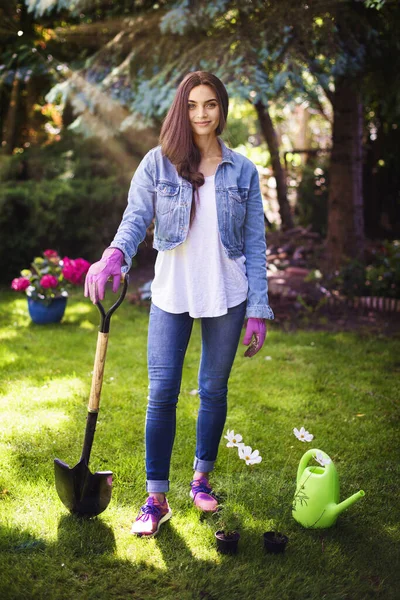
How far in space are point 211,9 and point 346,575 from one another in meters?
4.24

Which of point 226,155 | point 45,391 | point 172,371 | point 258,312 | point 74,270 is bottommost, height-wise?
point 45,391

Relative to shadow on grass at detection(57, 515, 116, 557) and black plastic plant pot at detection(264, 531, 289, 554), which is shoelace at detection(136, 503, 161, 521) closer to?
shadow on grass at detection(57, 515, 116, 557)

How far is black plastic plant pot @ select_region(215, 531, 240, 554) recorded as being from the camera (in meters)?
2.45

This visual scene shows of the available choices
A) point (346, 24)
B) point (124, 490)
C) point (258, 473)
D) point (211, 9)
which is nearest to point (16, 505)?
point (124, 490)

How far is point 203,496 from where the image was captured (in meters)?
2.77

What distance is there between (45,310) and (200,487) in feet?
10.5

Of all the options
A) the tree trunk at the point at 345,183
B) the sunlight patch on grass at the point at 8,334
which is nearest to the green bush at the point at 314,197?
the tree trunk at the point at 345,183

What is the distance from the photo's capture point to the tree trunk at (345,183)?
6473 mm

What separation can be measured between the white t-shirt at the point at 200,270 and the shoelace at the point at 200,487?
2.59ft

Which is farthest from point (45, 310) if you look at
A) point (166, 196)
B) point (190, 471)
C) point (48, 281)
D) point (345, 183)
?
point (166, 196)

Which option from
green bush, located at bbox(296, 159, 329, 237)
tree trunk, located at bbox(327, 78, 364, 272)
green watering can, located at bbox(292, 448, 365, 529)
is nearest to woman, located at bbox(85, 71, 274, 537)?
green watering can, located at bbox(292, 448, 365, 529)

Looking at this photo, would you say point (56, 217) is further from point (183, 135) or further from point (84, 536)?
point (84, 536)

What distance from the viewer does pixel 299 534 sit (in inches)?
→ 103

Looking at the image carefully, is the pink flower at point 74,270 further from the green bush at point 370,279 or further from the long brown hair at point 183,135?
the long brown hair at point 183,135
